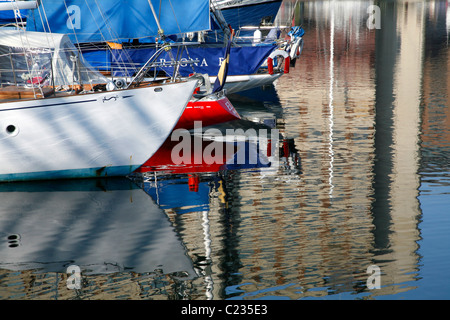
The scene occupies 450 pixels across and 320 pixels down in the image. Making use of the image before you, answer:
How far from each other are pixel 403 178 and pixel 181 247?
607 cm

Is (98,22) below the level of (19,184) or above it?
above

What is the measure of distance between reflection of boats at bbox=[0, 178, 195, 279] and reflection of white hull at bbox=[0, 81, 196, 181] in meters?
0.42

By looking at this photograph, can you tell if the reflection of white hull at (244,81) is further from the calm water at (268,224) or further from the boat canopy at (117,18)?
the calm water at (268,224)

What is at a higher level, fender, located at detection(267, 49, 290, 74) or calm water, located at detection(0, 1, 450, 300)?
fender, located at detection(267, 49, 290, 74)

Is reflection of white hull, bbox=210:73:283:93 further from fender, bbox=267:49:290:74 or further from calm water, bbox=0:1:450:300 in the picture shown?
calm water, bbox=0:1:450:300

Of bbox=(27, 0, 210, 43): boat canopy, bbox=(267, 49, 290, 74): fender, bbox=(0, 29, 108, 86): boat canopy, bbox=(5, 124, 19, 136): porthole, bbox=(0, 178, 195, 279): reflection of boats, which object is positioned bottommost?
bbox=(0, 178, 195, 279): reflection of boats

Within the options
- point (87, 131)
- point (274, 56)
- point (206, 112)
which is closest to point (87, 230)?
point (87, 131)

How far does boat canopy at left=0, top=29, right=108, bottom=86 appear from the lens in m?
15.9

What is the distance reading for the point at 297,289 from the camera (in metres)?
8.77

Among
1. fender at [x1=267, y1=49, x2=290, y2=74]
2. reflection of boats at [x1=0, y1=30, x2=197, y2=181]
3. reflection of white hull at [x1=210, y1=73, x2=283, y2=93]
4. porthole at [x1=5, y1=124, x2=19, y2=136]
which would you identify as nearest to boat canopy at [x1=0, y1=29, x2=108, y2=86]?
reflection of boats at [x1=0, y1=30, x2=197, y2=181]

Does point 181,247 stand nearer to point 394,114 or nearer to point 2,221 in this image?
point 2,221

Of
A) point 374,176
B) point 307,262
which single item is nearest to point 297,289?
point 307,262
